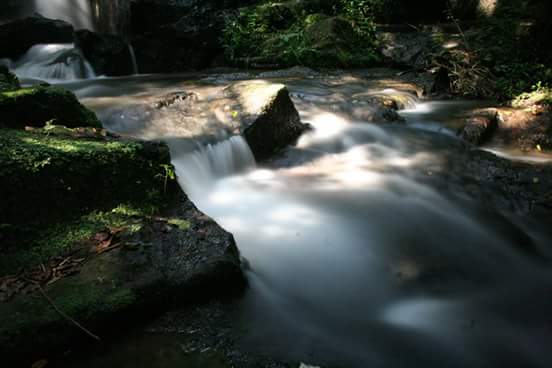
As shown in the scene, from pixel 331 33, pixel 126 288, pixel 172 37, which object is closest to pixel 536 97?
pixel 331 33

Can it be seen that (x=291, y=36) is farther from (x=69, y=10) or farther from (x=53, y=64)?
(x=69, y=10)

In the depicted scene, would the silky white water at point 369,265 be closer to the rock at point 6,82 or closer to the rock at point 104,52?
the rock at point 6,82

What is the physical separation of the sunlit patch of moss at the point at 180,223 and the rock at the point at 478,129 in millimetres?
4531

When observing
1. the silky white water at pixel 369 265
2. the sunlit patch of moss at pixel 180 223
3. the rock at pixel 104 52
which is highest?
the rock at pixel 104 52

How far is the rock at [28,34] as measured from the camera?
1180 centimetres

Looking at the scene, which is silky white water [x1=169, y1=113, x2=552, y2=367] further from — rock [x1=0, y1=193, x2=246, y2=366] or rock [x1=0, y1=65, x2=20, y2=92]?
rock [x1=0, y1=65, x2=20, y2=92]

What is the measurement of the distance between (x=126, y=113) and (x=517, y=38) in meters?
8.55

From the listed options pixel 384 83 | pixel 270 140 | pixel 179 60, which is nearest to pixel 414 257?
pixel 270 140

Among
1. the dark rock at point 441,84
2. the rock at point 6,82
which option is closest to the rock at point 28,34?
the rock at point 6,82

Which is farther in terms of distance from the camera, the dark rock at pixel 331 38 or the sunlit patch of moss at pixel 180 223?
the dark rock at pixel 331 38

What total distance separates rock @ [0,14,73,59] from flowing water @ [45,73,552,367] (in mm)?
8584

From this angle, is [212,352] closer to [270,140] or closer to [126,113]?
[270,140]

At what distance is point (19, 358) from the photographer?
2.49m

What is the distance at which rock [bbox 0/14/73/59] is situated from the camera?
11.8m
